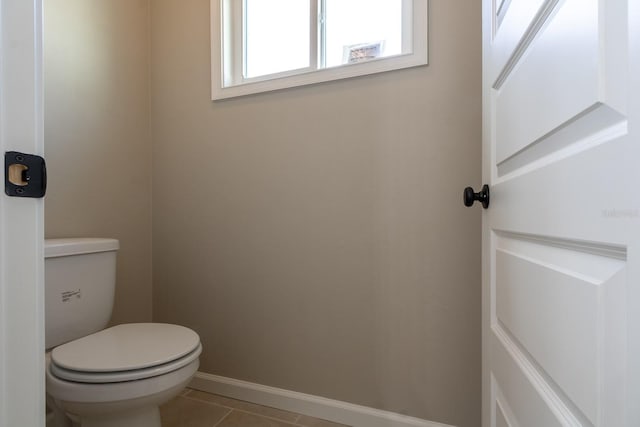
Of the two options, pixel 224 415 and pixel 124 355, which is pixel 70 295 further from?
pixel 224 415

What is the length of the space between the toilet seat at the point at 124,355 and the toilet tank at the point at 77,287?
0.14 m

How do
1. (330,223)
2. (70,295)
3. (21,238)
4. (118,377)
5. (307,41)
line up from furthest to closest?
(307,41) → (330,223) → (70,295) → (118,377) → (21,238)

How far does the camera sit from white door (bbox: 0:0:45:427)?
398 mm

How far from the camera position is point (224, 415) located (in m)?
1.50

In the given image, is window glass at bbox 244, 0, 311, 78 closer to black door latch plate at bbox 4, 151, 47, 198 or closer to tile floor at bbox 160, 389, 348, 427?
black door latch plate at bbox 4, 151, 47, 198

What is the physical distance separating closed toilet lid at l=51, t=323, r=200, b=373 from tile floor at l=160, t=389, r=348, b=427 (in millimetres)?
508

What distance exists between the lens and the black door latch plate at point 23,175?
0.40m

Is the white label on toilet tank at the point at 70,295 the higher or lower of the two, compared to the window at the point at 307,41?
lower

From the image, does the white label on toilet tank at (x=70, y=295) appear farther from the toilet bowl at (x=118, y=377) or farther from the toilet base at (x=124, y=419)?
the toilet base at (x=124, y=419)

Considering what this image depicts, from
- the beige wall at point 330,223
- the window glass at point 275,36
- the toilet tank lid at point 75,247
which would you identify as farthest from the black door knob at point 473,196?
the toilet tank lid at point 75,247

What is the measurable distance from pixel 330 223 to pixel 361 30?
35.8 inches

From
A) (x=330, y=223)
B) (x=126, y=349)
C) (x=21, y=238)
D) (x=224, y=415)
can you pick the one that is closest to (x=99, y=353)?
(x=126, y=349)

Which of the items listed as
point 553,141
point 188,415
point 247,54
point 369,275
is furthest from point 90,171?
point 553,141

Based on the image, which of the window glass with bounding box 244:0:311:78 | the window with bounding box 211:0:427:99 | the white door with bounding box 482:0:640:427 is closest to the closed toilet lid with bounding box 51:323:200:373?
the white door with bounding box 482:0:640:427
